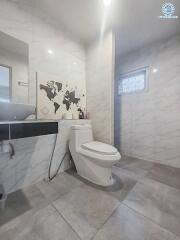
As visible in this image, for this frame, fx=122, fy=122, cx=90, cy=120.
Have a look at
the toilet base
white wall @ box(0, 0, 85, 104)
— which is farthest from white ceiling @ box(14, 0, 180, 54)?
the toilet base

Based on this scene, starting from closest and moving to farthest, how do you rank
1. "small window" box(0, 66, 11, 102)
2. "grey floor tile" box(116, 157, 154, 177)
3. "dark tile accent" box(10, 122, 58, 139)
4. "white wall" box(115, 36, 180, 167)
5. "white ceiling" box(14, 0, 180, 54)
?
"dark tile accent" box(10, 122, 58, 139) → "small window" box(0, 66, 11, 102) → "white ceiling" box(14, 0, 180, 54) → "grey floor tile" box(116, 157, 154, 177) → "white wall" box(115, 36, 180, 167)

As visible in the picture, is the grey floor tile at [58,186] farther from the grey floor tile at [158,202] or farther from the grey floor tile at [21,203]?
the grey floor tile at [158,202]

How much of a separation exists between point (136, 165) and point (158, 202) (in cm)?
91

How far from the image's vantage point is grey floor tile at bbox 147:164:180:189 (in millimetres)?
1575

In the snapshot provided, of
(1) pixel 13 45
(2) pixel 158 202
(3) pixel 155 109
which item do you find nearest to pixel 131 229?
(2) pixel 158 202

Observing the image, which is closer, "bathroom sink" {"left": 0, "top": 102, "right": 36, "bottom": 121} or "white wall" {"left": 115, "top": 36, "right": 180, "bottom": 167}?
"bathroom sink" {"left": 0, "top": 102, "right": 36, "bottom": 121}

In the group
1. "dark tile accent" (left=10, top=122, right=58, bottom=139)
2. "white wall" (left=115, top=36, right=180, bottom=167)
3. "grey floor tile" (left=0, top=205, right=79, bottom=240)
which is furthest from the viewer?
"white wall" (left=115, top=36, right=180, bottom=167)

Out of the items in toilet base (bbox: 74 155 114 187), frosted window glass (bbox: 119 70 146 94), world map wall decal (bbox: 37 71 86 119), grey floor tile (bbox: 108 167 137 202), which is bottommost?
grey floor tile (bbox: 108 167 137 202)

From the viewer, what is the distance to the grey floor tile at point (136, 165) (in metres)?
1.88

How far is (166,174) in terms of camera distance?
179 cm

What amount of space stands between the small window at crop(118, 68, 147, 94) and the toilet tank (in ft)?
4.54

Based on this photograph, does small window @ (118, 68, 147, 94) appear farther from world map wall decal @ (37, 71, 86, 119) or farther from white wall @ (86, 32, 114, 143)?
world map wall decal @ (37, 71, 86, 119)

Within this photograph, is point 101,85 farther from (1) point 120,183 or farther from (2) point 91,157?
(1) point 120,183

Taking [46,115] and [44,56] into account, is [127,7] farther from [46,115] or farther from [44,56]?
[46,115]
